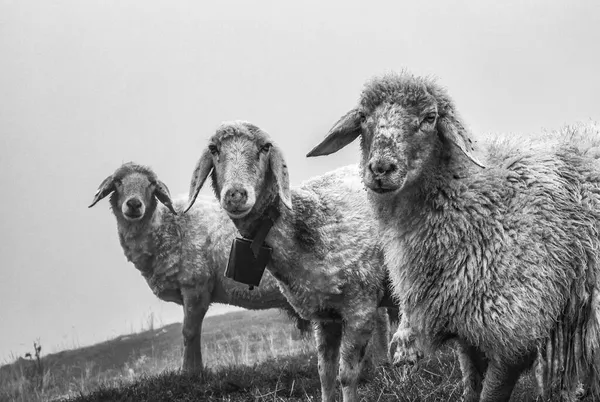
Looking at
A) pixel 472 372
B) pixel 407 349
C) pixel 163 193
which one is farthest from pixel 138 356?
pixel 472 372

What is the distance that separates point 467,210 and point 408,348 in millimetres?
1133

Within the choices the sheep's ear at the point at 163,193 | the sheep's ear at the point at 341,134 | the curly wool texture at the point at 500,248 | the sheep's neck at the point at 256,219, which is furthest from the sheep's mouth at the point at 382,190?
the sheep's ear at the point at 163,193

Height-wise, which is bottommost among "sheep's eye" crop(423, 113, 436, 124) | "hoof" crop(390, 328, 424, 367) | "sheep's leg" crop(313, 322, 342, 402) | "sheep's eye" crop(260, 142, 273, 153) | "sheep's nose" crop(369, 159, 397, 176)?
"sheep's leg" crop(313, 322, 342, 402)

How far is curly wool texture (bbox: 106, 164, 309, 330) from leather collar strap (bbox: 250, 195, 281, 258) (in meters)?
3.82

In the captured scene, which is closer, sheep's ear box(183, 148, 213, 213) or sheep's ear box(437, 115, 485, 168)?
sheep's ear box(437, 115, 485, 168)

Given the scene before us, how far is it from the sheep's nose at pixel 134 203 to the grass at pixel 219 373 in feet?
7.28

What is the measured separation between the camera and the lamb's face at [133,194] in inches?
380

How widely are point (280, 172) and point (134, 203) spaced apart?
395 cm

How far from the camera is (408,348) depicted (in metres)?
5.30

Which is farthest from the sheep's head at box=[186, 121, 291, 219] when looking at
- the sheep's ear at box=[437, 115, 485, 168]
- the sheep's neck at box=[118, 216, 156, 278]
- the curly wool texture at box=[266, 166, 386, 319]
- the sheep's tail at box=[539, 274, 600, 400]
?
the sheep's neck at box=[118, 216, 156, 278]

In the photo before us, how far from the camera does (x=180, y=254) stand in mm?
10375

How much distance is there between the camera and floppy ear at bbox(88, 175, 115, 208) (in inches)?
390

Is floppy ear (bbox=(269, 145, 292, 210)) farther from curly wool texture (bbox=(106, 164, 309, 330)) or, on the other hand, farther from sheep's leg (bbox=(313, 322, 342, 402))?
curly wool texture (bbox=(106, 164, 309, 330))

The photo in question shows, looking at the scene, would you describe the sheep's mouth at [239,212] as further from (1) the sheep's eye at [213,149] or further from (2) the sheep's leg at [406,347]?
(2) the sheep's leg at [406,347]
